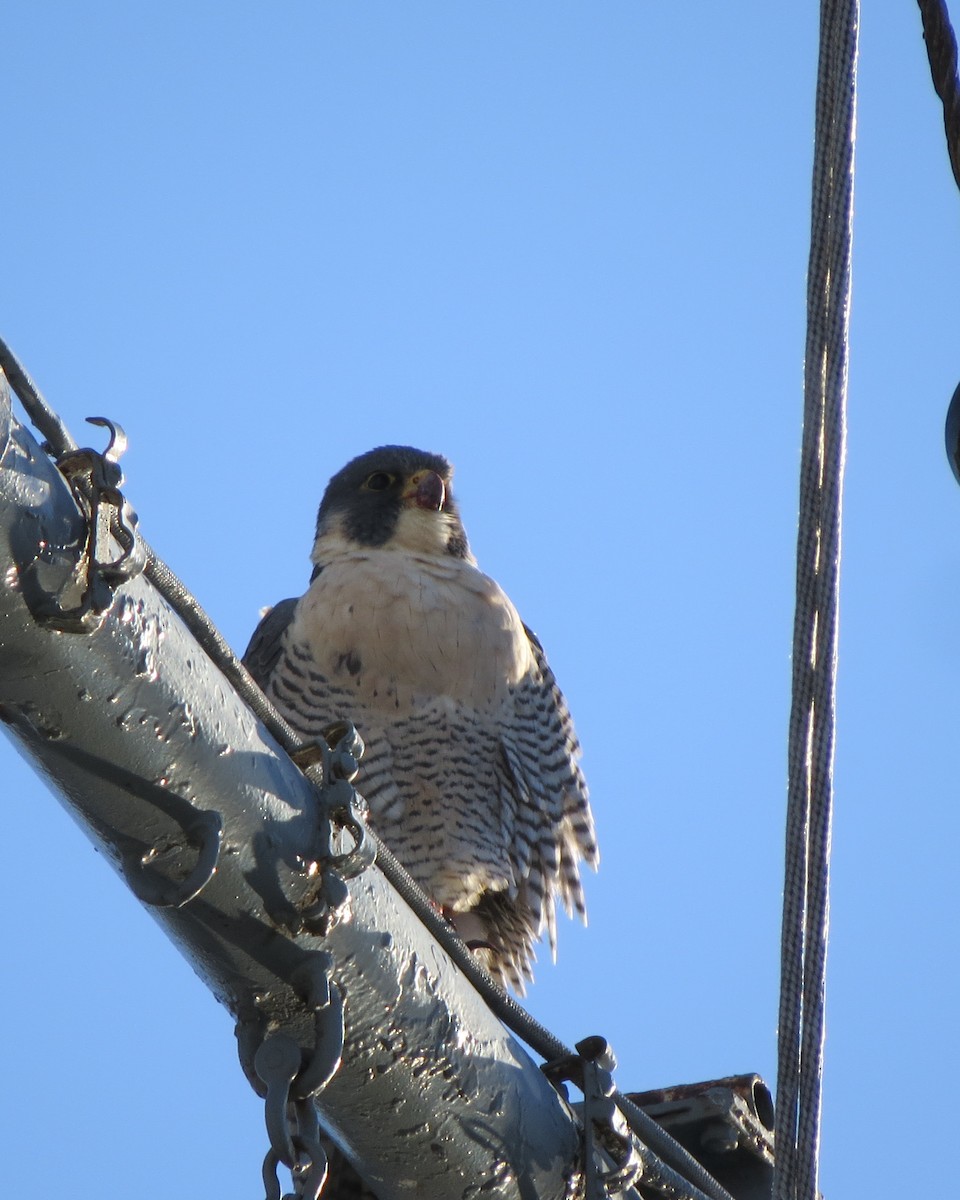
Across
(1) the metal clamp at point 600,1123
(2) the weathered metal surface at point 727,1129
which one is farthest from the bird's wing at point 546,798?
(1) the metal clamp at point 600,1123

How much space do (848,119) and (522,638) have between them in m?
3.35

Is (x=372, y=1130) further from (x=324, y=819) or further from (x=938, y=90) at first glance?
(x=938, y=90)

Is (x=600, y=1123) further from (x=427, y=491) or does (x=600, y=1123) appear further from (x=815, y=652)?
(x=427, y=491)

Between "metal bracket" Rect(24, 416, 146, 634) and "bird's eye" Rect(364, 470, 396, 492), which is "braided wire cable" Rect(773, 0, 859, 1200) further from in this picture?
"bird's eye" Rect(364, 470, 396, 492)

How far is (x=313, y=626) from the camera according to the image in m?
4.84

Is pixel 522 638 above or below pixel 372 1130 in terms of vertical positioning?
above

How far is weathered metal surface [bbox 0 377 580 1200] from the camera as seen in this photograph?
1486mm

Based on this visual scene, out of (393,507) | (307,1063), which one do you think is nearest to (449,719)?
(393,507)

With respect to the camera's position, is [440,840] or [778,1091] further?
[440,840]

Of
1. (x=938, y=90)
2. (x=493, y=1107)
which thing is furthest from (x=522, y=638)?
(x=938, y=90)

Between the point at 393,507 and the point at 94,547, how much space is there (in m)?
4.05

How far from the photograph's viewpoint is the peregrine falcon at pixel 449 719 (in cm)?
476

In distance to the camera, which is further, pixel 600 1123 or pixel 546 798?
pixel 546 798

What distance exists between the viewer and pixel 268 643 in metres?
5.05
